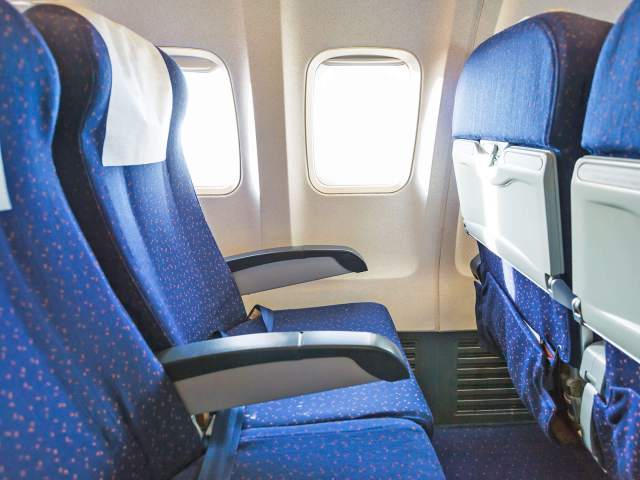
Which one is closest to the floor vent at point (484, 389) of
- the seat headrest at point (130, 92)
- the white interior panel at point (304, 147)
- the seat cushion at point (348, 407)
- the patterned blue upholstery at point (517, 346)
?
the white interior panel at point (304, 147)

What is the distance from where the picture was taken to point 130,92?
41.2 inches

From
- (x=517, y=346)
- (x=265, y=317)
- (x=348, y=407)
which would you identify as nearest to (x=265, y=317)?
Answer: (x=265, y=317)

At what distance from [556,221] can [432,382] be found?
1343mm

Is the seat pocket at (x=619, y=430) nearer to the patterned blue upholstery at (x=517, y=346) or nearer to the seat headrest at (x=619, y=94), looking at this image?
the patterned blue upholstery at (x=517, y=346)

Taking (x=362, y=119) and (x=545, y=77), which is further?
(x=362, y=119)

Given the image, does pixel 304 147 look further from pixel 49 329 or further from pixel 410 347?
pixel 49 329

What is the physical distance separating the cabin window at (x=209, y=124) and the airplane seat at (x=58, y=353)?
3.67 ft

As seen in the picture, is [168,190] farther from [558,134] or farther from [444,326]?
[444,326]

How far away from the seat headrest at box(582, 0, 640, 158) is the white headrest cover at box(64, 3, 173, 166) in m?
0.90

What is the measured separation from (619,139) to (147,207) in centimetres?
103

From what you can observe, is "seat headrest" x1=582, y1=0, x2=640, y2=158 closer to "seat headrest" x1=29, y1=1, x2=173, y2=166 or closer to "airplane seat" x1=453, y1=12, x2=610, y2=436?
"airplane seat" x1=453, y1=12, x2=610, y2=436

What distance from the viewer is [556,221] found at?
1087 mm

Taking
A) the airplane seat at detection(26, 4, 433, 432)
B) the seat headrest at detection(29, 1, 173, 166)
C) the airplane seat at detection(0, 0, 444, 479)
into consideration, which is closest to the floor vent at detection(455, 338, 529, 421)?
the airplane seat at detection(26, 4, 433, 432)

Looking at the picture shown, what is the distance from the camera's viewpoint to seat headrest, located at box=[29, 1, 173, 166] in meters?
0.96
